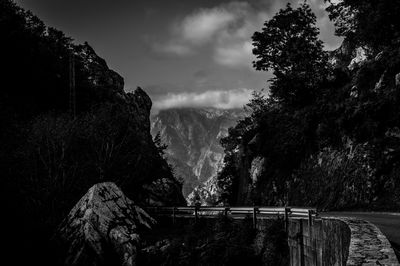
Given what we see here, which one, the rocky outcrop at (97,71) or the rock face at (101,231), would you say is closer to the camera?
the rock face at (101,231)

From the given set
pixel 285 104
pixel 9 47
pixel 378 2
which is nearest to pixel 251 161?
pixel 285 104

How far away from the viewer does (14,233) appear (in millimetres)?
25219

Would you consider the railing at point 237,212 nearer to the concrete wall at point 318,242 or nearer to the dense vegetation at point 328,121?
the concrete wall at point 318,242

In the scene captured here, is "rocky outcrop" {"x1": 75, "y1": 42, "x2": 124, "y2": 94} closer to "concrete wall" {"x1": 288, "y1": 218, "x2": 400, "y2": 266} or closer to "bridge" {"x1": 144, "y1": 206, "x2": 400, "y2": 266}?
"bridge" {"x1": 144, "y1": 206, "x2": 400, "y2": 266}

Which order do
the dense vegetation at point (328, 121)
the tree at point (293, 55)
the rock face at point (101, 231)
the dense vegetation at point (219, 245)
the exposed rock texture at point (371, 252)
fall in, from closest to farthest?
the exposed rock texture at point (371, 252) → the dense vegetation at point (219, 245) → the rock face at point (101, 231) → the dense vegetation at point (328, 121) → the tree at point (293, 55)

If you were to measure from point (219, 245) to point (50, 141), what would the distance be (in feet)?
57.1

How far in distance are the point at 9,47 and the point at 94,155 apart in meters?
19.3

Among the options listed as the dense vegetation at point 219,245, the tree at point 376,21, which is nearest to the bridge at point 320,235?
the dense vegetation at point 219,245

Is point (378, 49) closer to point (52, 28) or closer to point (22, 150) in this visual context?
point (22, 150)

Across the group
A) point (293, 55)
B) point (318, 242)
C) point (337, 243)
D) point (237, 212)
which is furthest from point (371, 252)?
point (293, 55)

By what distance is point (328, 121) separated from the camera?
107 feet

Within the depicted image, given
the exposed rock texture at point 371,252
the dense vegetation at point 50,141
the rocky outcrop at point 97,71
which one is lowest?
the exposed rock texture at point 371,252

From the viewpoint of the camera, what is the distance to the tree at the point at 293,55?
42.2 m

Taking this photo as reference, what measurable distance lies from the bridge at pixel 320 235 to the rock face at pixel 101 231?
493 cm
